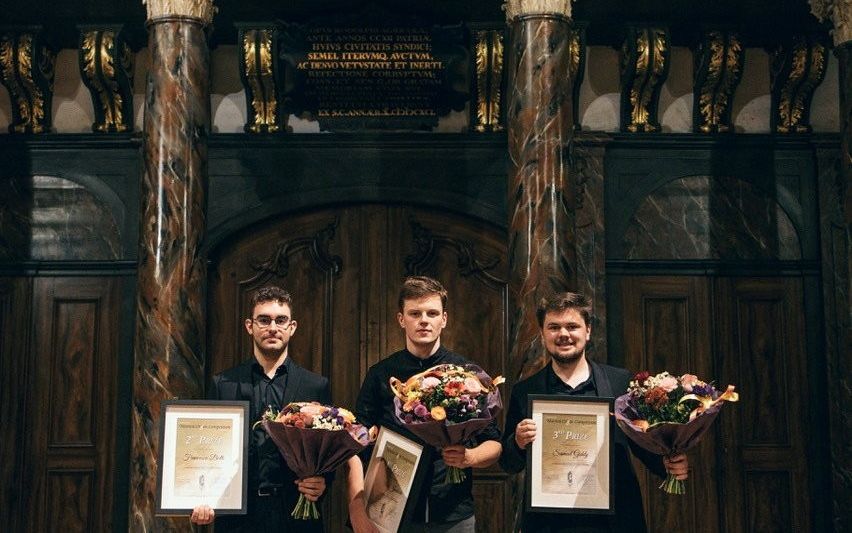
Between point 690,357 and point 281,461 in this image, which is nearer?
point 281,461

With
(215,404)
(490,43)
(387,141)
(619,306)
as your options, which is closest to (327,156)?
(387,141)

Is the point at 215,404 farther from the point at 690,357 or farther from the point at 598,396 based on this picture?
the point at 690,357

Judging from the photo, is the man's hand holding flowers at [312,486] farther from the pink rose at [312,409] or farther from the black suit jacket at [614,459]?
the black suit jacket at [614,459]

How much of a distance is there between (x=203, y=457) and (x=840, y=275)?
5.33m

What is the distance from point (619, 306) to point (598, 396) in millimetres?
3600

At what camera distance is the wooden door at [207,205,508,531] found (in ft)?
27.1

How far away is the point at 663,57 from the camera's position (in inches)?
326

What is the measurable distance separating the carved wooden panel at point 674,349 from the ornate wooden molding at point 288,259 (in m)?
2.26

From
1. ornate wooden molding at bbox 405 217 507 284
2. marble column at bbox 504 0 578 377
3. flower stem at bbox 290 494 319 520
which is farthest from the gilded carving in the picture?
flower stem at bbox 290 494 319 520

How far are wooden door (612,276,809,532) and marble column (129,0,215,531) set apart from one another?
3319 mm

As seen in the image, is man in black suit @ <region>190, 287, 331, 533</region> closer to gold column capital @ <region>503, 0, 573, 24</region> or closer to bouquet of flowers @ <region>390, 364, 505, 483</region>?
bouquet of flowers @ <region>390, 364, 505, 483</region>

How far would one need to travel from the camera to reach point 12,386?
26.9 ft

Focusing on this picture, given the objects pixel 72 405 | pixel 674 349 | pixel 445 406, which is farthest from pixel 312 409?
pixel 674 349

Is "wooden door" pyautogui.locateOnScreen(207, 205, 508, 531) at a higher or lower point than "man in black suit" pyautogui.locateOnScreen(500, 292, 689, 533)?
higher
